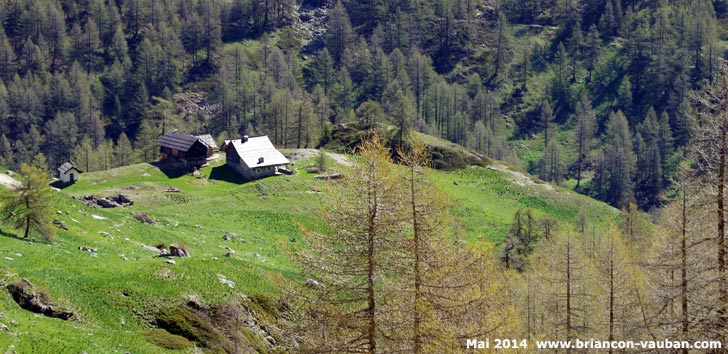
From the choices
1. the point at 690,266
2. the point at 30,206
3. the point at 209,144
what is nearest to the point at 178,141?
the point at 209,144

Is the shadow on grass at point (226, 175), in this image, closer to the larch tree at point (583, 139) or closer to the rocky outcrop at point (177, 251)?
the rocky outcrop at point (177, 251)

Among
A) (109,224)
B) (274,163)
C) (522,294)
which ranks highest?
(274,163)

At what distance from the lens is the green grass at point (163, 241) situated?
35.9m

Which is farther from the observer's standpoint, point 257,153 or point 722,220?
point 257,153

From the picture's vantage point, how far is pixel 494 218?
110688 millimetres

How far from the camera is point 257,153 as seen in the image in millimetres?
111750

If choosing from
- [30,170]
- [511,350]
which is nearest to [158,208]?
[30,170]

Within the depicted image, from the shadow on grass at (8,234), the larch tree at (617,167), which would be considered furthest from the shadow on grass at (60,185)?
the larch tree at (617,167)

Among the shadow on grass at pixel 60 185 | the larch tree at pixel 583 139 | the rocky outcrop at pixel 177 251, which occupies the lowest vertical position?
the rocky outcrop at pixel 177 251

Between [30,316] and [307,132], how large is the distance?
110572 mm

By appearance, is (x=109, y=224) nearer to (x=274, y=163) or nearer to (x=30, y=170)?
(x=30, y=170)

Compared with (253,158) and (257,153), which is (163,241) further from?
(257,153)

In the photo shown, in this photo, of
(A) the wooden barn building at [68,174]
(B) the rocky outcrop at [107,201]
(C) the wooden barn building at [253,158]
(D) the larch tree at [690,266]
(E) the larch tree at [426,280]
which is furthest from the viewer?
(C) the wooden barn building at [253,158]

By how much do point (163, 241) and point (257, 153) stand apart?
46411 millimetres
